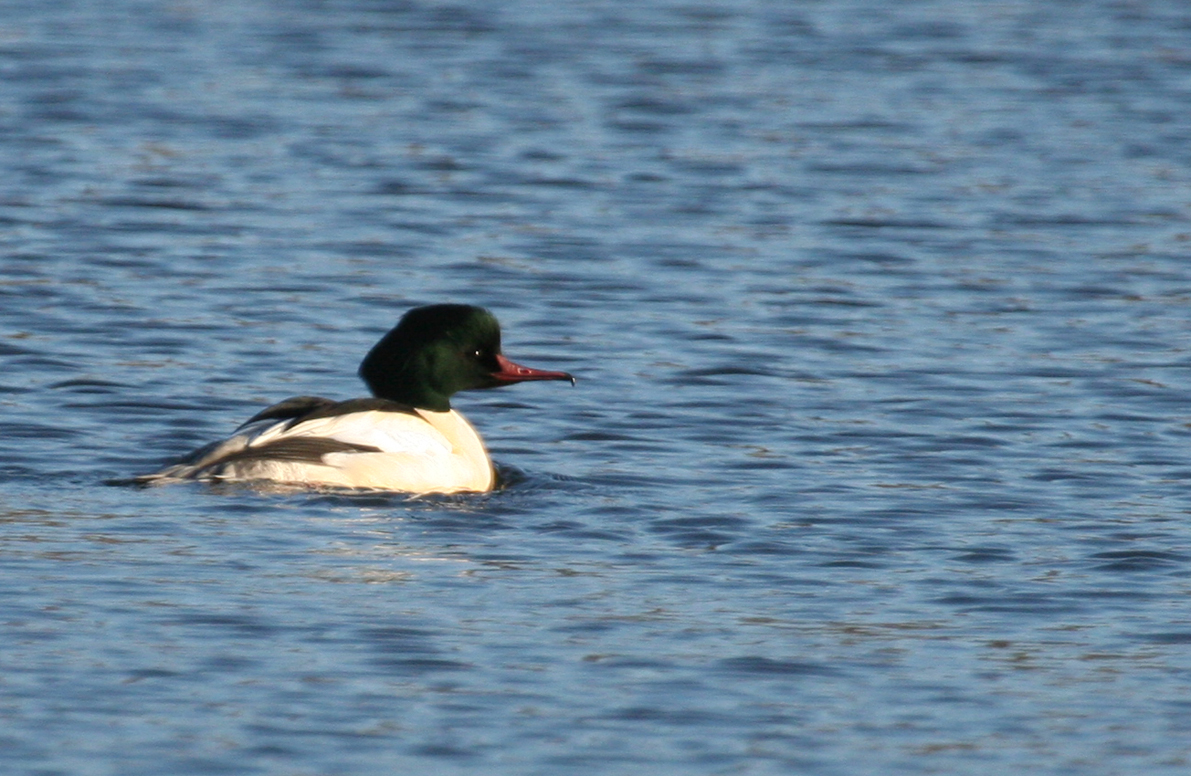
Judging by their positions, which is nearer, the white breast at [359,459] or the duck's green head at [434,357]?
the white breast at [359,459]

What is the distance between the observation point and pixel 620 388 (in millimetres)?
13039

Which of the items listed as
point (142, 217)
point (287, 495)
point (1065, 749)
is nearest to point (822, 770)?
point (1065, 749)

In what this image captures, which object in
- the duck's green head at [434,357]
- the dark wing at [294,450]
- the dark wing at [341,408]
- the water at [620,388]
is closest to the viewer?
the water at [620,388]

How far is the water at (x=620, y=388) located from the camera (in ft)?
24.5

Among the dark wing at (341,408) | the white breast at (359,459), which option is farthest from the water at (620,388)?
the dark wing at (341,408)

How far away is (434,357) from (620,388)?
1941mm

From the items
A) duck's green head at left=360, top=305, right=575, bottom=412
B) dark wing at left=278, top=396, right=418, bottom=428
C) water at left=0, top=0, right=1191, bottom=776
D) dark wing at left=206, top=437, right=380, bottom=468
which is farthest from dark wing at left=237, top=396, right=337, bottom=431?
duck's green head at left=360, top=305, right=575, bottom=412

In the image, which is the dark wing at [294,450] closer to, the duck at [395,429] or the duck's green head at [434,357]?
the duck at [395,429]

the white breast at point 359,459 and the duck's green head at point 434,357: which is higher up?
the duck's green head at point 434,357

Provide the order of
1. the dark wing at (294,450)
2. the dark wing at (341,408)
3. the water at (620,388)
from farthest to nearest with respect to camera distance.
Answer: the dark wing at (341,408) < the dark wing at (294,450) < the water at (620,388)

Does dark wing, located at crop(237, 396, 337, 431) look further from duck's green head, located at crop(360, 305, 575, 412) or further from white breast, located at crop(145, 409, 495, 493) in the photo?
duck's green head, located at crop(360, 305, 575, 412)

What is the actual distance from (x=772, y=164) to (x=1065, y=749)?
42.9 ft

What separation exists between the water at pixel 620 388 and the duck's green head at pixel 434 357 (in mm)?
486

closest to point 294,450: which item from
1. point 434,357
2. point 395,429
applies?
point 395,429
